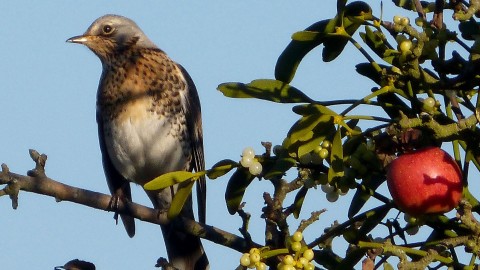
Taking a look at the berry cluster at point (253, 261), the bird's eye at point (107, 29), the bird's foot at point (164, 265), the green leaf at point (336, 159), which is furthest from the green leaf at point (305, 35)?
the bird's eye at point (107, 29)

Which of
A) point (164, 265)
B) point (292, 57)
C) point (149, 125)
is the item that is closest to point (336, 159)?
point (292, 57)

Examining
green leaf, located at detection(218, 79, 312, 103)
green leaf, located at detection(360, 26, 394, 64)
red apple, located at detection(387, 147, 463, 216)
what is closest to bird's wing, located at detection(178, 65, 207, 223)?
green leaf, located at detection(218, 79, 312, 103)

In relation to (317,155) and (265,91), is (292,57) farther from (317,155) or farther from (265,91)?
(317,155)

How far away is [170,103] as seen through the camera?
5.45 m

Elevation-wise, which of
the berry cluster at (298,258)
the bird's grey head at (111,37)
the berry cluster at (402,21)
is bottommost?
the berry cluster at (298,258)

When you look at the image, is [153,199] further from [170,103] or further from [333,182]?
[333,182]

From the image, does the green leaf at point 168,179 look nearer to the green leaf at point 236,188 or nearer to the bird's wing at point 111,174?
the green leaf at point 236,188

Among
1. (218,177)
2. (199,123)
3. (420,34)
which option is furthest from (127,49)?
(420,34)

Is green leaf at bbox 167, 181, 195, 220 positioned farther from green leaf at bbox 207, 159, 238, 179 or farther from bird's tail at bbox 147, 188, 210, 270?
bird's tail at bbox 147, 188, 210, 270

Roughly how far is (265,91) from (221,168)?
0.22m

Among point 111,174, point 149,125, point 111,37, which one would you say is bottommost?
point 111,174

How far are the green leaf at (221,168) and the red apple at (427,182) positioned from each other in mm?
418

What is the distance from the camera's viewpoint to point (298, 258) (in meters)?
1.85

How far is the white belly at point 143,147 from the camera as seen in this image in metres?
5.38
